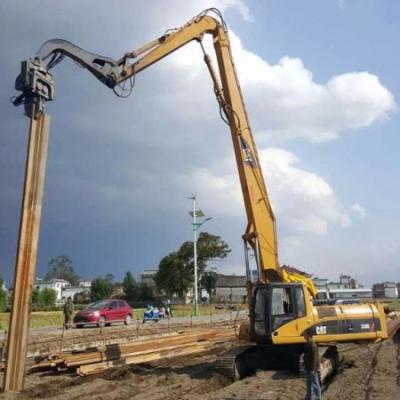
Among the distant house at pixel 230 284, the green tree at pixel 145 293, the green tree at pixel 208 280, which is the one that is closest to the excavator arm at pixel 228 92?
the green tree at pixel 208 280

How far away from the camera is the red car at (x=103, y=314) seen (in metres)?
28.2

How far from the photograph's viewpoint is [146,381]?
1258cm

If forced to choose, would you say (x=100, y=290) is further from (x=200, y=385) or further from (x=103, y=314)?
(x=200, y=385)

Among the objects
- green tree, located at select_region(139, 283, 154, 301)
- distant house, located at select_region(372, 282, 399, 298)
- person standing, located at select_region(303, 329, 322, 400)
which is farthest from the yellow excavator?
distant house, located at select_region(372, 282, 399, 298)

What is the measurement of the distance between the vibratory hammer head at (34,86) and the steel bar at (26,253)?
0.89 feet

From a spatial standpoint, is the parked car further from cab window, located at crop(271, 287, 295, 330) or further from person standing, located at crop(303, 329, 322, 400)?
person standing, located at crop(303, 329, 322, 400)

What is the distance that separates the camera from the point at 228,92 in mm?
15000

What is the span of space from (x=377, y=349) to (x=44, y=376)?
1132 cm

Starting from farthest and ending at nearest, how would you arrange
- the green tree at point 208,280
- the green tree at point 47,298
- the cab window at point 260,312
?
the green tree at point 208,280, the green tree at point 47,298, the cab window at point 260,312

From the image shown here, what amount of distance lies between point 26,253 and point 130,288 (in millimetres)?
74183

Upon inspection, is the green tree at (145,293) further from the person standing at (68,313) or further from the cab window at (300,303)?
the cab window at (300,303)

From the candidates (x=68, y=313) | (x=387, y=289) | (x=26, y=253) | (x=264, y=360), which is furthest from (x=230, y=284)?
(x=26, y=253)

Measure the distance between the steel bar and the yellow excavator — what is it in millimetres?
711

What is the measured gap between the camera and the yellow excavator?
40.4ft
